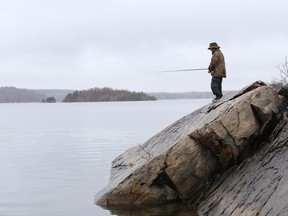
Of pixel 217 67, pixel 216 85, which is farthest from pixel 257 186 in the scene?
pixel 217 67

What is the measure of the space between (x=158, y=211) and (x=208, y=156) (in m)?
2.30

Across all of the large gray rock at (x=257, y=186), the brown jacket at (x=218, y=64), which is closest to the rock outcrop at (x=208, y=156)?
the large gray rock at (x=257, y=186)

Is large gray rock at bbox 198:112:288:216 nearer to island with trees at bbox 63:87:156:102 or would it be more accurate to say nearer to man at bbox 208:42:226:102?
man at bbox 208:42:226:102

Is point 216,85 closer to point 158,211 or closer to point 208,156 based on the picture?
point 208,156

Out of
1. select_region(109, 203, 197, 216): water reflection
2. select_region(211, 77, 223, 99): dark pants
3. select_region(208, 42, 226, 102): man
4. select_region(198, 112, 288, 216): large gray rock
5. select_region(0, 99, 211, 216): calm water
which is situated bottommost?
select_region(0, 99, 211, 216): calm water

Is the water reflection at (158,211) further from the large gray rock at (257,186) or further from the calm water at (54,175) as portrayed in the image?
the large gray rock at (257,186)

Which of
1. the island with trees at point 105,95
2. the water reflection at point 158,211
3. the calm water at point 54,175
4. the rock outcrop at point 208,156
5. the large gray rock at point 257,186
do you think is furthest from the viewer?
the island with trees at point 105,95

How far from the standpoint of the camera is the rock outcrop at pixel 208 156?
45.6ft

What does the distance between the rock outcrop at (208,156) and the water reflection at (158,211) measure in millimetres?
207

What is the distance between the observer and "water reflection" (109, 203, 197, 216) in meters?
14.8

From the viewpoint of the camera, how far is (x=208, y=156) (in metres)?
14.5

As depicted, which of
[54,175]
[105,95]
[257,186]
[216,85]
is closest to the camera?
[257,186]

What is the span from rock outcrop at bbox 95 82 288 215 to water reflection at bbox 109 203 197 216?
0.68 feet

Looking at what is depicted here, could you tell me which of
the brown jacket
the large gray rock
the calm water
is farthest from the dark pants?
the calm water
